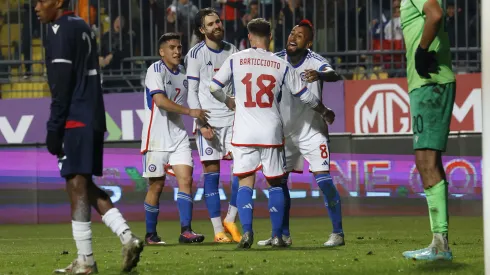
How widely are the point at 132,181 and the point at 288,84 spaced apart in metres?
6.20

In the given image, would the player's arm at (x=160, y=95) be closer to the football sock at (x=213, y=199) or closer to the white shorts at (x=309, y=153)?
the football sock at (x=213, y=199)

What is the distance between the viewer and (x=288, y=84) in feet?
32.8

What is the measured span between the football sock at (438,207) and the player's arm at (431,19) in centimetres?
93

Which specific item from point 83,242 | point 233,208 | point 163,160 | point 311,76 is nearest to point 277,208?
point 311,76

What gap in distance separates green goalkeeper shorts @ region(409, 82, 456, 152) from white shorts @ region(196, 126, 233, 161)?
3.89 m

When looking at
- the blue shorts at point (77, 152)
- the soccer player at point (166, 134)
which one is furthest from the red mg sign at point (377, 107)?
the blue shorts at point (77, 152)

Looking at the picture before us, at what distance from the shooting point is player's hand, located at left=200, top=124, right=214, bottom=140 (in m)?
11.4

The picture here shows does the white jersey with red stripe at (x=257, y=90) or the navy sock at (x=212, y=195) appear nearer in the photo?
the white jersey with red stripe at (x=257, y=90)

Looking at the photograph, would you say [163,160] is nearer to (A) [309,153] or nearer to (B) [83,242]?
(A) [309,153]

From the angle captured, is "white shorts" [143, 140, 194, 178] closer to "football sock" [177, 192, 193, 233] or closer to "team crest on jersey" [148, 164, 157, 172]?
"team crest on jersey" [148, 164, 157, 172]

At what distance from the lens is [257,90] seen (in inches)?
389

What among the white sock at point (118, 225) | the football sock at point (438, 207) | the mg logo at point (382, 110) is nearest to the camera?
the white sock at point (118, 225)

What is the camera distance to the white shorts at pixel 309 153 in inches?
420

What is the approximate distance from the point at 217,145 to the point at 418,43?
4044 mm
